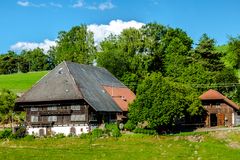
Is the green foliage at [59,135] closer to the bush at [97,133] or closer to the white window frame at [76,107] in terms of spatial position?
the white window frame at [76,107]

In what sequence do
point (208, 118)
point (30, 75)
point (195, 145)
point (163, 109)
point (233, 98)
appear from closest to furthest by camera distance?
point (195, 145) < point (163, 109) < point (208, 118) < point (233, 98) < point (30, 75)

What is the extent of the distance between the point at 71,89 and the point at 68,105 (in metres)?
2.41

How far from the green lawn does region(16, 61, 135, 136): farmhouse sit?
7755 mm

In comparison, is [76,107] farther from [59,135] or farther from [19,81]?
[19,81]

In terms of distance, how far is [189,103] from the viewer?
72.3 metres

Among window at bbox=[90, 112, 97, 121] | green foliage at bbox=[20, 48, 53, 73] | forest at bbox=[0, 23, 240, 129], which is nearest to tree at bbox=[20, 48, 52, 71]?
green foliage at bbox=[20, 48, 53, 73]

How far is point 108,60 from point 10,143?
48370mm

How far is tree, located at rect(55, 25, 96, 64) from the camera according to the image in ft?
393

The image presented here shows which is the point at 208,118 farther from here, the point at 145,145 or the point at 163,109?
the point at 145,145

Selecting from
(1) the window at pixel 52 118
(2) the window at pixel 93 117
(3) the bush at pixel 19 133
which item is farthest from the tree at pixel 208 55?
(3) the bush at pixel 19 133

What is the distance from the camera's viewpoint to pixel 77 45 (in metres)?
122

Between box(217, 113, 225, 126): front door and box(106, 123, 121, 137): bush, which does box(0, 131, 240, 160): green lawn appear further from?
box(217, 113, 225, 126): front door

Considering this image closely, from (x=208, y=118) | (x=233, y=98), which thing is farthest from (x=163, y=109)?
(x=233, y=98)

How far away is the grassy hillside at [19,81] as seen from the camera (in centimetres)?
12825
